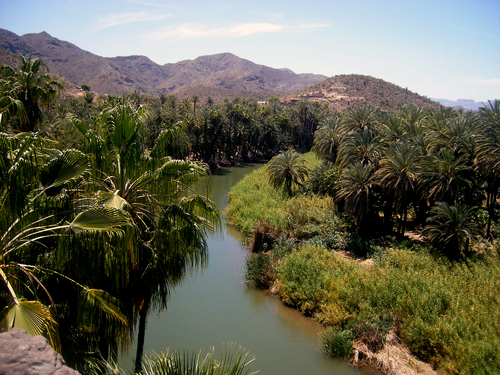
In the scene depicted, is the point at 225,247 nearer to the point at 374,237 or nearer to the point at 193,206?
the point at 374,237

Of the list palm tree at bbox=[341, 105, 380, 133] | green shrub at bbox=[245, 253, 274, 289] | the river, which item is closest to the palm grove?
the river

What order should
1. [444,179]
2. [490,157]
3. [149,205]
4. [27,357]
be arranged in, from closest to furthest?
[27,357] → [149,205] → [444,179] → [490,157]

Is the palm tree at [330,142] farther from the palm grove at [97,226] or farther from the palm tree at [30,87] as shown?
the palm grove at [97,226]

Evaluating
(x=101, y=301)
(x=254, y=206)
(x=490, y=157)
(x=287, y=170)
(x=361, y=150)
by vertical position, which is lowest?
(x=254, y=206)

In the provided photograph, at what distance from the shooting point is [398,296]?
41.4 feet

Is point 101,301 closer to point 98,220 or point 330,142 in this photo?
point 98,220

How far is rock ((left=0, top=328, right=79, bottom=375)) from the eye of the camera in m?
3.04

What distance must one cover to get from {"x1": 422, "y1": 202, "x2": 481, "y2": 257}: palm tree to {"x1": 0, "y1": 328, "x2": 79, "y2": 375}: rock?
16.8 m

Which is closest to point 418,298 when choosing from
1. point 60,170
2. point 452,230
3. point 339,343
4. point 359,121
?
point 339,343

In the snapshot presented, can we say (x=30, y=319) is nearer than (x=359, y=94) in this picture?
Yes

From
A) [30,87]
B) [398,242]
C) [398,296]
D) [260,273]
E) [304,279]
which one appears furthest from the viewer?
[398,242]

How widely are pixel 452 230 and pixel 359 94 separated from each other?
10762 centimetres

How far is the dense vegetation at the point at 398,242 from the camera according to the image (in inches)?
457

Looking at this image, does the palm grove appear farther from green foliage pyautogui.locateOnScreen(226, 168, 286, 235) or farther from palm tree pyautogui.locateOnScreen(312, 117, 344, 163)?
palm tree pyautogui.locateOnScreen(312, 117, 344, 163)
